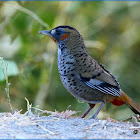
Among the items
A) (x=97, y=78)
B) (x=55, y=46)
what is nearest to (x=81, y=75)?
(x=97, y=78)

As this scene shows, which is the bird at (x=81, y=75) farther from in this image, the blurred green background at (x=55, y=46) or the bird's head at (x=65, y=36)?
the blurred green background at (x=55, y=46)

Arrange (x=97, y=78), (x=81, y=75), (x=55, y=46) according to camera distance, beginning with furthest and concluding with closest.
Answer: (x=55, y=46), (x=97, y=78), (x=81, y=75)

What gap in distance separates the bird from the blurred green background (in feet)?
4.01

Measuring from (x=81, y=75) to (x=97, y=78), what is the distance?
0.24 m

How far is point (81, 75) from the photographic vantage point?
4.18m

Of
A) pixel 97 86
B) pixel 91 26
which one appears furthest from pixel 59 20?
pixel 97 86

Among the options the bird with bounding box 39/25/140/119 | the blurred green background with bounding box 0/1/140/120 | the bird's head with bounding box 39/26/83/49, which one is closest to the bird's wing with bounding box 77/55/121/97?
the bird with bounding box 39/25/140/119

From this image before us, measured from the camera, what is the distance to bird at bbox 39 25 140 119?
13.7ft

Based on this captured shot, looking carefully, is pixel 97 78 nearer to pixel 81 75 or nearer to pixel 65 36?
pixel 81 75

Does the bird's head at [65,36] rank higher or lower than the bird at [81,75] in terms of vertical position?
higher

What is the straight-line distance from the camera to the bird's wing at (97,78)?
421 cm

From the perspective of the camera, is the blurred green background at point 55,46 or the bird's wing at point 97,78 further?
the blurred green background at point 55,46

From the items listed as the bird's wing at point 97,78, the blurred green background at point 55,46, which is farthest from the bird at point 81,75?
the blurred green background at point 55,46

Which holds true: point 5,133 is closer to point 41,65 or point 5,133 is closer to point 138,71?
point 41,65
